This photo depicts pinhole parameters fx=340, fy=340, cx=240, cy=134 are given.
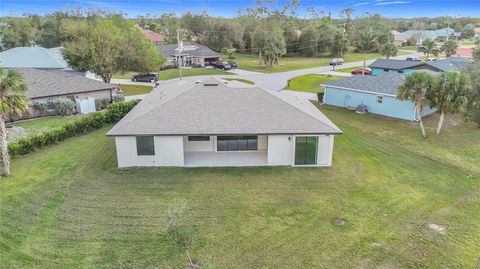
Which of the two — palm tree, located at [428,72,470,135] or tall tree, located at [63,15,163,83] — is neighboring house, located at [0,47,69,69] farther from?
palm tree, located at [428,72,470,135]

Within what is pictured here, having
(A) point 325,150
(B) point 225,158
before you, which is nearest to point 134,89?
(B) point 225,158

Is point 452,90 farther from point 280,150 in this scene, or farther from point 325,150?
point 280,150

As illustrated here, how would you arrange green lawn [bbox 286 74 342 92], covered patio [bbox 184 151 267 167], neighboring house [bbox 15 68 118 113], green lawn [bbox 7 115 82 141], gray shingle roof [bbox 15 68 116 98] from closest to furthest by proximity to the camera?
covered patio [bbox 184 151 267 167] → green lawn [bbox 7 115 82 141] → neighboring house [bbox 15 68 118 113] → gray shingle roof [bbox 15 68 116 98] → green lawn [bbox 286 74 342 92]

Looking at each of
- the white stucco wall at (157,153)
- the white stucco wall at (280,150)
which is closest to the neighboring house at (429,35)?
the white stucco wall at (280,150)

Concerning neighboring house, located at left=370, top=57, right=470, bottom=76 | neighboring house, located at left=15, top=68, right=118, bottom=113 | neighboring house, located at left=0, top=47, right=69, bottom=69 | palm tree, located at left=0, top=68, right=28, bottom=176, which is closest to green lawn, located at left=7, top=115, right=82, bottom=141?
neighboring house, located at left=15, top=68, right=118, bottom=113

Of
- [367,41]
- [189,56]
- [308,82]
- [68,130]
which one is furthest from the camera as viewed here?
[367,41]

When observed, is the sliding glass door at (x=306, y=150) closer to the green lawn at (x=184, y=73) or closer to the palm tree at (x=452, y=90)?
the palm tree at (x=452, y=90)
